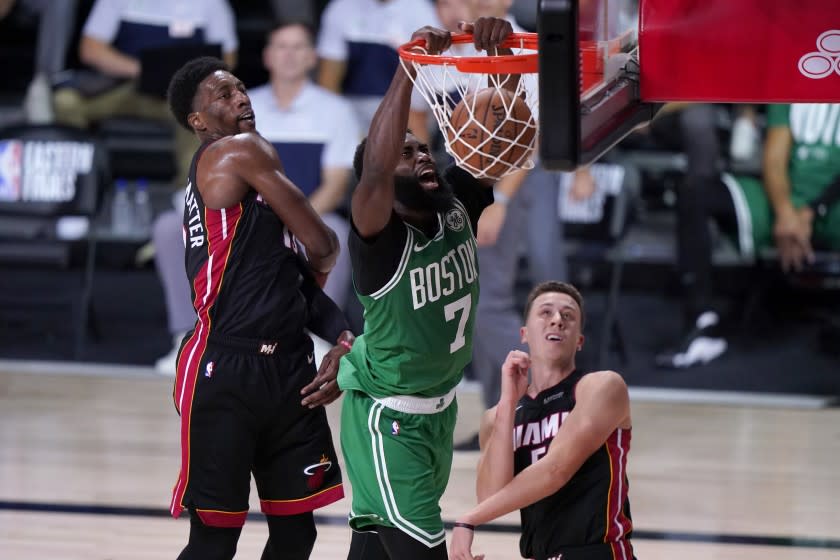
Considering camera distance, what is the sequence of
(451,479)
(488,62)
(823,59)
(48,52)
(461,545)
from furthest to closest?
(48,52), (451,479), (461,545), (488,62), (823,59)

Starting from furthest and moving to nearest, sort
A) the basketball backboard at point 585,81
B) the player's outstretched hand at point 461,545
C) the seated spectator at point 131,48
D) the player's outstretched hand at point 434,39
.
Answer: the seated spectator at point 131,48 < the player's outstretched hand at point 461,545 < the player's outstretched hand at point 434,39 < the basketball backboard at point 585,81

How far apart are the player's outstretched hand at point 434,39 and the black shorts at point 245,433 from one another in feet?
3.18

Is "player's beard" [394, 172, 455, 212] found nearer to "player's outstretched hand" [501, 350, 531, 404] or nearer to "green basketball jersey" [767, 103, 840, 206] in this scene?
"player's outstretched hand" [501, 350, 531, 404]

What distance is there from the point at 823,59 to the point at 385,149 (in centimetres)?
106

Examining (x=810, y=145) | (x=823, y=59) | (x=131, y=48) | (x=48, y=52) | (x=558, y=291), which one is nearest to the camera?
(x=823, y=59)

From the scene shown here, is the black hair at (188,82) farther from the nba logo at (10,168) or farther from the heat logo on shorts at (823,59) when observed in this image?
the nba logo at (10,168)

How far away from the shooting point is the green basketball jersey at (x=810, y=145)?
24.2 feet

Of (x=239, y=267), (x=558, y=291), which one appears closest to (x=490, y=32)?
(x=558, y=291)

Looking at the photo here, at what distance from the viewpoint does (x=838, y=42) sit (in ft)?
9.72

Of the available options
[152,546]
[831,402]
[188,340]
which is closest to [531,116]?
[188,340]

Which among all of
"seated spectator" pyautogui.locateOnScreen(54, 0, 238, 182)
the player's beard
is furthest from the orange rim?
"seated spectator" pyautogui.locateOnScreen(54, 0, 238, 182)

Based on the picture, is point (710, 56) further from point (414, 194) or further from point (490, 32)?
point (414, 194)

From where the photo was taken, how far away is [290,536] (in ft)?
12.3

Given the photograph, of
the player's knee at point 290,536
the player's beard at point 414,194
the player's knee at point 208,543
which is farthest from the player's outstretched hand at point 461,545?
the player's beard at point 414,194
